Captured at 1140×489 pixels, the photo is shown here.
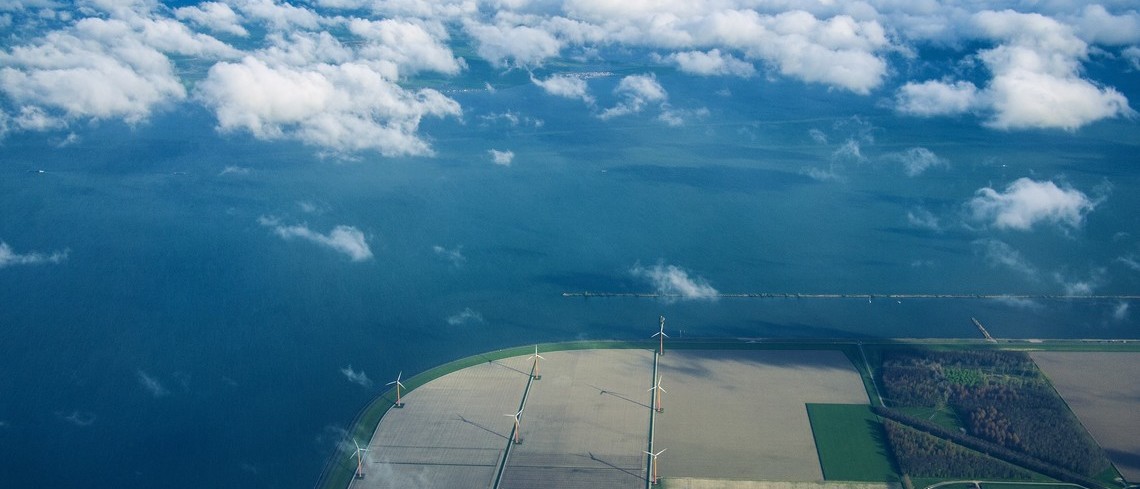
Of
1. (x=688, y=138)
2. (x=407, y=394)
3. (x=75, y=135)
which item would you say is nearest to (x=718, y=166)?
(x=688, y=138)

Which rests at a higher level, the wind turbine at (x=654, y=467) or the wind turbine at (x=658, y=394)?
the wind turbine at (x=658, y=394)

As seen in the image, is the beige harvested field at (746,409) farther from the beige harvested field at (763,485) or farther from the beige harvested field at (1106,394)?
the beige harvested field at (1106,394)

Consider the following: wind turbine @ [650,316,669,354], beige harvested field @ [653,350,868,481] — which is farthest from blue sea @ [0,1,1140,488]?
beige harvested field @ [653,350,868,481]

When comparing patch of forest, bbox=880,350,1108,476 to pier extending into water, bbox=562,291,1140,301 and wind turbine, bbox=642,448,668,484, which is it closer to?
pier extending into water, bbox=562,291,1140,301

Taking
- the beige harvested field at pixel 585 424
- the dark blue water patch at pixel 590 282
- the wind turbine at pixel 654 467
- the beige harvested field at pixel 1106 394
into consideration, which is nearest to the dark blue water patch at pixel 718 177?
the dark blue water patch at pixel 590 282

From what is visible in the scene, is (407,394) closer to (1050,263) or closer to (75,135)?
(1050,263)
